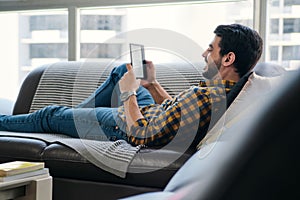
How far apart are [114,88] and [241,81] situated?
3.27 ft

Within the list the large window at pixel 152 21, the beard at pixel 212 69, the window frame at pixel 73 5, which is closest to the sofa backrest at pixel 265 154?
the beard at pixel 212 69

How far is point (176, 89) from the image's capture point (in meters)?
2.77

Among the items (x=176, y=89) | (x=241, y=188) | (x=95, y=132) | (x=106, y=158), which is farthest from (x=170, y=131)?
(x=241, y=188)

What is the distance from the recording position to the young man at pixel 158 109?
6.72 ft

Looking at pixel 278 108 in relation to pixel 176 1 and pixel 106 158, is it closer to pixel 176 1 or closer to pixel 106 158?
pixel 106 158

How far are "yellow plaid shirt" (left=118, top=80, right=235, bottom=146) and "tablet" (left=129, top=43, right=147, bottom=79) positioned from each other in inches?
16.7

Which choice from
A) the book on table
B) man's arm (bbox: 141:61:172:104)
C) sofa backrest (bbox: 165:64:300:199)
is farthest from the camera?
man's arm (bbox: 141:61:172:104)

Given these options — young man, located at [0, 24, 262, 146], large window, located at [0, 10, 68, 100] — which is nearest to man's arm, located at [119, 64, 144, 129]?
young man, located at [0, 24, 262, 146]

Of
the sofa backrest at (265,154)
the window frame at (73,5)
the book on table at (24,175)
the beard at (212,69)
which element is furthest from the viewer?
the window frame at (73,5)

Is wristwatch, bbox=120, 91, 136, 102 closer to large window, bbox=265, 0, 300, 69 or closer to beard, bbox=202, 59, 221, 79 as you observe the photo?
beard, bbox=202, 59, 221, 79

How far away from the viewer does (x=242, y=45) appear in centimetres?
218

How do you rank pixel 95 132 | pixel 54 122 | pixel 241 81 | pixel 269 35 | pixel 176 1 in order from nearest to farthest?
1. pixel 241 81
2. pixel 95 132
3. pixel 54 122
4. pixel 269 35
5. pixel 176 1

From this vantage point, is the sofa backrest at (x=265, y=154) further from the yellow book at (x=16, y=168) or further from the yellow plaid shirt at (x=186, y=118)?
the yellow plaid shirt at (x=186, y=118)

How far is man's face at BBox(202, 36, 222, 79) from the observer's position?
2275 millimetres
